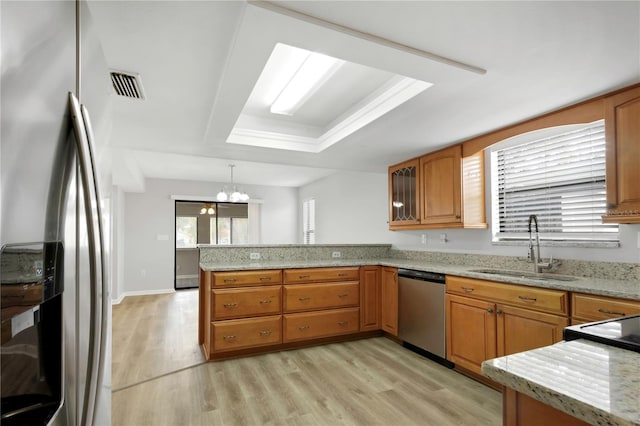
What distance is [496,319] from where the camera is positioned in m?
2.57

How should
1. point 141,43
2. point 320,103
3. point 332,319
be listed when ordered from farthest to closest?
point 332,319 → point 320,103 → point 141,43

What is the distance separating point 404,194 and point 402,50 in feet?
8.28

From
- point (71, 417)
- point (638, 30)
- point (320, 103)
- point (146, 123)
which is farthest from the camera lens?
point (320, 103)

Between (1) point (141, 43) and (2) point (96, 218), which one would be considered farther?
(1) point (141, 43)

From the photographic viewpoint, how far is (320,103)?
322 centimetres

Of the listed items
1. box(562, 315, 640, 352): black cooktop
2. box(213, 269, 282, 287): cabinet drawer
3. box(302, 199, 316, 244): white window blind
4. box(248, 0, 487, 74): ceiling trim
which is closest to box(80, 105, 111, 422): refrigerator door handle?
box(248, 0, 487, 74): ceiling trim

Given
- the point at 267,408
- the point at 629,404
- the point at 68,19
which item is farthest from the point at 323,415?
the point at 68,19

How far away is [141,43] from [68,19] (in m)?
1.23

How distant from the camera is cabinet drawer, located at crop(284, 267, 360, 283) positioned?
3480 millimetres

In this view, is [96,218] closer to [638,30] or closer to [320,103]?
[638,30]

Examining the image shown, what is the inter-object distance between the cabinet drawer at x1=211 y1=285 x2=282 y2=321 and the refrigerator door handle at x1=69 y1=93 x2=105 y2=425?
2466 millimetres

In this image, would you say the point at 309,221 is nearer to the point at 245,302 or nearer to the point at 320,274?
the point at 320,274

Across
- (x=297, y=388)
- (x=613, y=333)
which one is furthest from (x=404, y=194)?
(x=613, y=333)

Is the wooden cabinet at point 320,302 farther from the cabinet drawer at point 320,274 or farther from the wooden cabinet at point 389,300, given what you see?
the wooden cabinet at point 389,300
